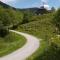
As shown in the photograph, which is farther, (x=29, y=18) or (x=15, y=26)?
(x=29, y=18)

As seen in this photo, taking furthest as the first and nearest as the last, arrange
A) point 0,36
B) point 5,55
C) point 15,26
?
point 15,26
point 0,36
point 5,55

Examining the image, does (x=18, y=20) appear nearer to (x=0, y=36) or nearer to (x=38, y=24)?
(x=38, y=24)

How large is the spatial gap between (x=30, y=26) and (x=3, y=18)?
19.1 metres

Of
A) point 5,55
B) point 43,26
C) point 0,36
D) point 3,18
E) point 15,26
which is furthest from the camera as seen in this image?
point 15,26

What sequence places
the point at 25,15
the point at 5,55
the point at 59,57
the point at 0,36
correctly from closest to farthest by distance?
the point at 59,57 < the point at 5,55 < the point at 0,36 < the point at 25,15

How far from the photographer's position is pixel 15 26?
9769 centimetres

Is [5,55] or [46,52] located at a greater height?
[46,52]

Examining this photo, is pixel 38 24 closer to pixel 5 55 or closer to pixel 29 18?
pixel 29 18

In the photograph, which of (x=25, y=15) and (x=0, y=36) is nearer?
(x=0, y=36)

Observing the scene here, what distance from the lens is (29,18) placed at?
108562mm

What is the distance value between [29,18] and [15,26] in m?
12.7

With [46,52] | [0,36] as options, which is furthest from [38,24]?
[46,52]

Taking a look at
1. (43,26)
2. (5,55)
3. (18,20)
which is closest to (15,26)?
(18,20)

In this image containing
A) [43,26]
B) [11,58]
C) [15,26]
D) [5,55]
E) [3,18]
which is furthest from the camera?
[15,26]
